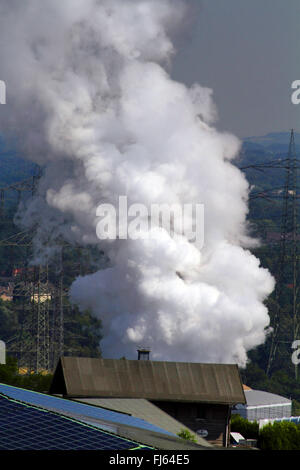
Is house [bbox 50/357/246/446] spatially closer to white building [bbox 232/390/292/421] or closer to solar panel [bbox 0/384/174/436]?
solar panel [bbox 0/384/174/436]

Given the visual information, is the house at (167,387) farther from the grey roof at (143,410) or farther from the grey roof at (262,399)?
the grey roof at (262,399)

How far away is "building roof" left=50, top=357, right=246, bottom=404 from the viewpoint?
84875 mm

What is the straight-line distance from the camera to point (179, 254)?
450 feet

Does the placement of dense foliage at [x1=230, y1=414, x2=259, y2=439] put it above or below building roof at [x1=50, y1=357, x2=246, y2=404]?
below

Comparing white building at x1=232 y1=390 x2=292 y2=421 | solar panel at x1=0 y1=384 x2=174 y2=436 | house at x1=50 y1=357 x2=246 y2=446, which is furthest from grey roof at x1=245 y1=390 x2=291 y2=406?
solar panel at x1=0 y1=384 x2=174 y2=436

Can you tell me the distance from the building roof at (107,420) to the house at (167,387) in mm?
21595

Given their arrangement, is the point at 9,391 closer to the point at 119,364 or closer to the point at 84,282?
the point at 119,364

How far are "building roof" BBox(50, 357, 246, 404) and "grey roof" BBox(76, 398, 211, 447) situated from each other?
103 inches

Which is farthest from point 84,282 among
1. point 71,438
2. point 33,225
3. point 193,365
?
point 71,438

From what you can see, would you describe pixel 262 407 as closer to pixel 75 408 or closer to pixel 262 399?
pixel 262 399

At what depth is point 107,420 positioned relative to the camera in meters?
56.9

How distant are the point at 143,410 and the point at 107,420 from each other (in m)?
19.6

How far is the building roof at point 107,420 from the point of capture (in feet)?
156

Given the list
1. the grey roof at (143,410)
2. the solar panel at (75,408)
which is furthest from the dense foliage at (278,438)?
the solar panel at (75,408)
